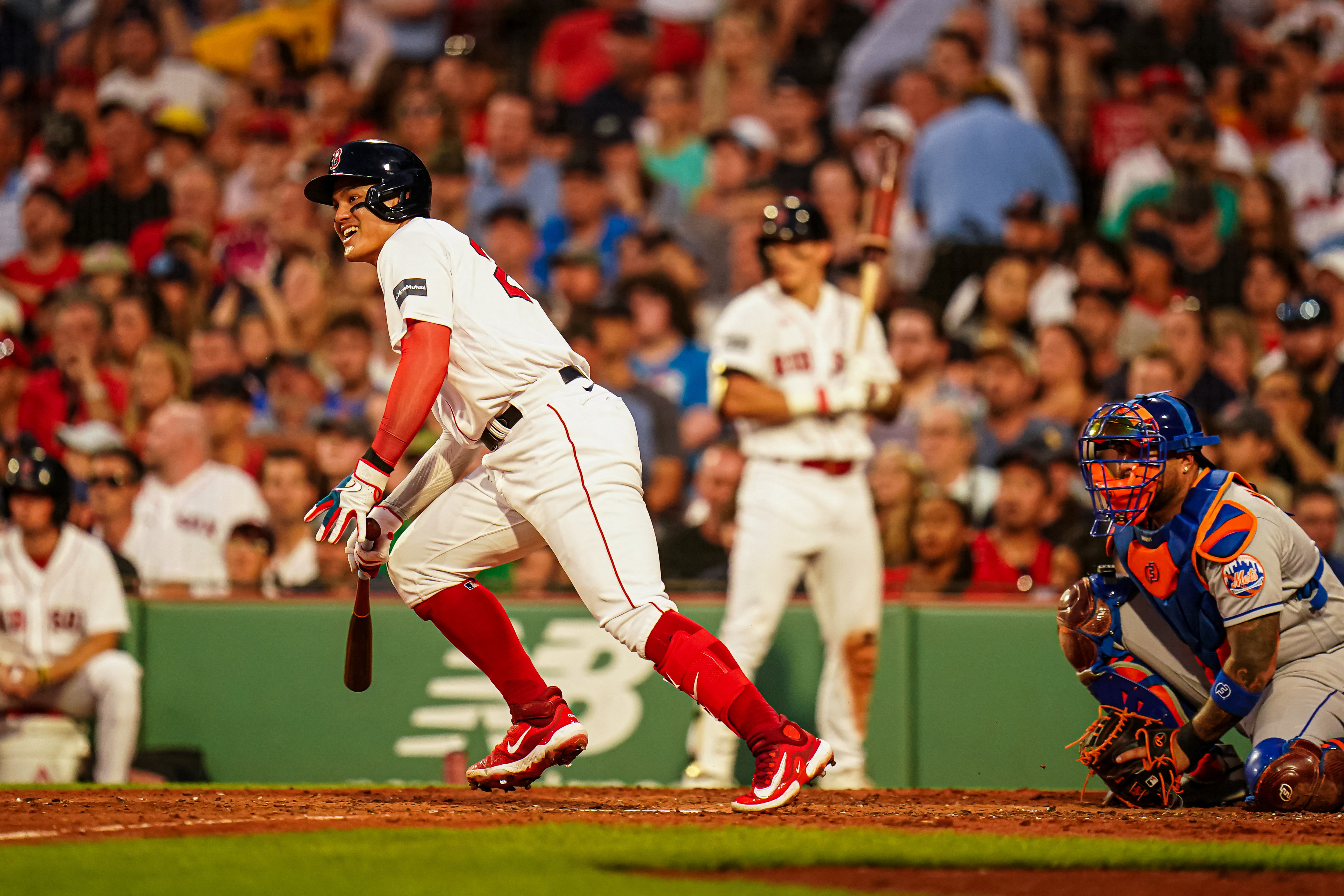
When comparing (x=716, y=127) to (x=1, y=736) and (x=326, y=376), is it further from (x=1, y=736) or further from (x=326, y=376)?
(x=1, y=736)

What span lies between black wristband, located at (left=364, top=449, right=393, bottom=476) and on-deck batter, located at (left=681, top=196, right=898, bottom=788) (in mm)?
2172

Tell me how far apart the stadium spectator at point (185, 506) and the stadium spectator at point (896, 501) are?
2986 millimetres

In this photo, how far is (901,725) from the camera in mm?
6668

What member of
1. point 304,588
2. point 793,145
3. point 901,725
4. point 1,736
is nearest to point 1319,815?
point 901,725

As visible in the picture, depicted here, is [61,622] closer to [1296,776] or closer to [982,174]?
[1296,776]

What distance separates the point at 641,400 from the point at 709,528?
118 centimetres

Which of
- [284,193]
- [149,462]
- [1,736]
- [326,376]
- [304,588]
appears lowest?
[1,736]

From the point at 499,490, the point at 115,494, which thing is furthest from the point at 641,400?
the point at 499,490

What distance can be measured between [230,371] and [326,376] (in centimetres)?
54

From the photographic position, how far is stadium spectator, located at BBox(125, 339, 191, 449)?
864 centimetres

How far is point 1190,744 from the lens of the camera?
191 inches

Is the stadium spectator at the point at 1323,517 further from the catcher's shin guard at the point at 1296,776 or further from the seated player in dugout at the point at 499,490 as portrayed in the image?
the seated player in dugout at the point at 499,490

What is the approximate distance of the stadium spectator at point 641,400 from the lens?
802cm

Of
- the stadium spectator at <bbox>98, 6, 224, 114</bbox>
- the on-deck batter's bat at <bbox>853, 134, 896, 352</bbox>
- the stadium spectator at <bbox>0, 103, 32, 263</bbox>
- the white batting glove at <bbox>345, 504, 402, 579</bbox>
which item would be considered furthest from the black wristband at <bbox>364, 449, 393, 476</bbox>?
the stadium spectator at <bbox>98, 6, 224, 114</bbox>
